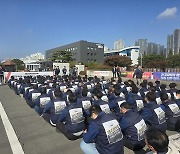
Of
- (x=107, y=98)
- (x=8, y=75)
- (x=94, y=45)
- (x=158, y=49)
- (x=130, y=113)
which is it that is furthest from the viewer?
(x=158, y=49)

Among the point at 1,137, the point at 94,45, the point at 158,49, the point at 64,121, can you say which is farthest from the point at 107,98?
the point at 158,49

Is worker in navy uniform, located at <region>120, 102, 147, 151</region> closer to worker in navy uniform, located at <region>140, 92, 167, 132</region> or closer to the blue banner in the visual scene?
worker in navy uniform, located at <region>140, 92, 167, 132</region>

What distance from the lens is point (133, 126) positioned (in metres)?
4.25

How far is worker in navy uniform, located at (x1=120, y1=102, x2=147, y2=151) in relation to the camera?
167 inches

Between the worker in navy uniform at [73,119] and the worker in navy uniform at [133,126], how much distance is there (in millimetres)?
1295

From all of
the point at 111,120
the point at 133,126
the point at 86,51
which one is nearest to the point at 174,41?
the point at 86,51

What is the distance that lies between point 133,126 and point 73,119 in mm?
1611

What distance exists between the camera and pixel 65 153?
470 centimetres

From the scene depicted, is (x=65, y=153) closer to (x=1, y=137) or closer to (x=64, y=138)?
(x=64, y=138)

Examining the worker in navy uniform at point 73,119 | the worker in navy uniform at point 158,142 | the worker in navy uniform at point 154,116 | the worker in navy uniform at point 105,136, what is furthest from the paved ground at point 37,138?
the worker in navy uniform at point 158,142

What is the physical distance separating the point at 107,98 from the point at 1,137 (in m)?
3.64

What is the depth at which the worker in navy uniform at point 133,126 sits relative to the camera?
4.25 m

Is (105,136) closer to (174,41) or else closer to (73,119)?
(73,119)

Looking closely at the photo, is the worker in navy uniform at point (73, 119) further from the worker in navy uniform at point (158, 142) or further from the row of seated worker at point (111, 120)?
the worker in navy uniform at point (158, 142)
